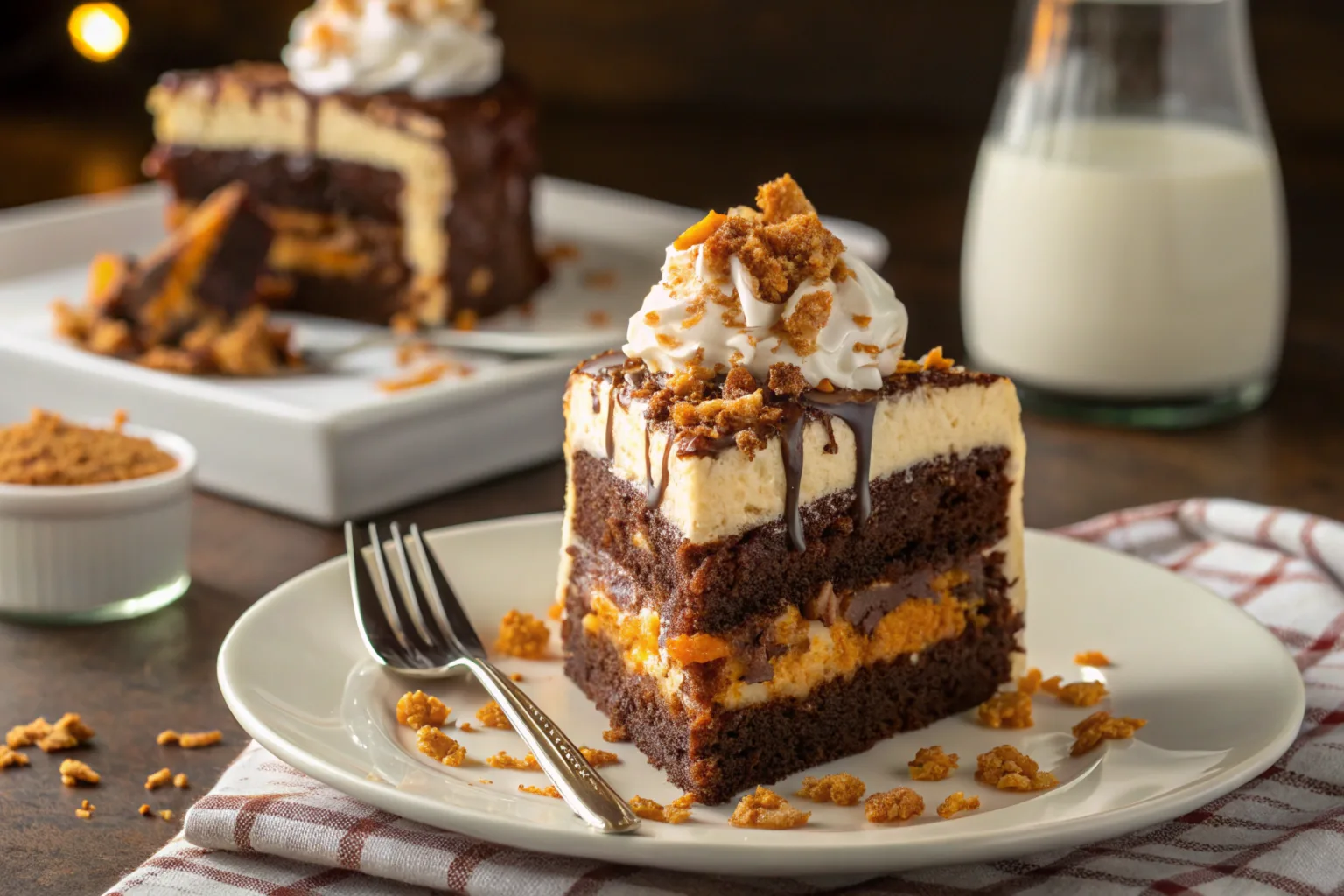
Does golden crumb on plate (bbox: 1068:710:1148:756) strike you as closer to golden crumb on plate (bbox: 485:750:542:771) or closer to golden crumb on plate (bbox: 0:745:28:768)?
golden crumb on plate (bbox: 485:750:542:771)

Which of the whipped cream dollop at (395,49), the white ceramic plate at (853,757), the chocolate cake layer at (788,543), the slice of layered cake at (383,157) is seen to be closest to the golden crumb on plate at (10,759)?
the white ceramic plate at (853,757)

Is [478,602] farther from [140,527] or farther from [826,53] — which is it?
[826,53]

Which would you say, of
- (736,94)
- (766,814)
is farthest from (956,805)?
(736,94)

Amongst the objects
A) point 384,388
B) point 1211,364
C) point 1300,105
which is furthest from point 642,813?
point 1300,105

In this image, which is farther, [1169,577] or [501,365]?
[501,365]

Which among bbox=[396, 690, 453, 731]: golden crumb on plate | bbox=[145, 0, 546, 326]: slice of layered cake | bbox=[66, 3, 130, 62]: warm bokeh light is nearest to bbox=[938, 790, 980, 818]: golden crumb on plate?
bbox=[396, 690, 453, 731]: golden crumb on plate

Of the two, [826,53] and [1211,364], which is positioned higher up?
[826,53]

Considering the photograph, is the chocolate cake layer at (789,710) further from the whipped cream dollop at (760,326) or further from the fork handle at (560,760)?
the whipped cream dollop at (760,326)
